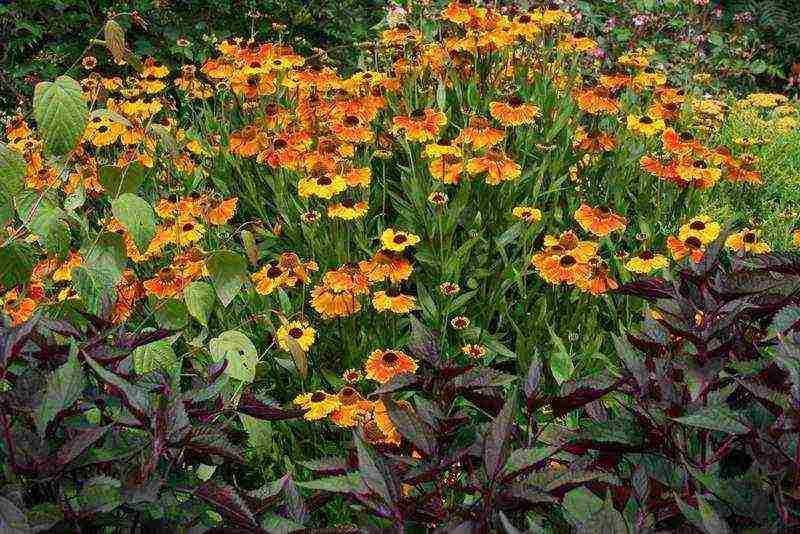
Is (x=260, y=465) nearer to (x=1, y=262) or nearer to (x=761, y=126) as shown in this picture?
(x=1, y=262)

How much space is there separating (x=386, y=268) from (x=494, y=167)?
43 cm

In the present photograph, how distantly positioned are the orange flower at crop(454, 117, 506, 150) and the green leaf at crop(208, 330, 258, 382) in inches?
43.2

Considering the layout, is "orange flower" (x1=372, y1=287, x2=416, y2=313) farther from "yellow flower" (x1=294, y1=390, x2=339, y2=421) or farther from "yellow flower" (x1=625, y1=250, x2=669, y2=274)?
"yellow flower" (x1=625, y1=250, x2=669, y2=274)

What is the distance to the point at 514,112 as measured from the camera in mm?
2520

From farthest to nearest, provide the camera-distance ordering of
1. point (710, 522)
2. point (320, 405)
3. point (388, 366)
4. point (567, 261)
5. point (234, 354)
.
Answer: point (567, 261)
point (388, 366)
point (320, 405)
point (234, 354)
point (710, 522)

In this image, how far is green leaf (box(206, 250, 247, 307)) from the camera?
1.61 metres

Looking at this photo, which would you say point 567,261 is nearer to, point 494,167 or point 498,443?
point 494,167

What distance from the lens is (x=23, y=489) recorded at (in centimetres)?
102

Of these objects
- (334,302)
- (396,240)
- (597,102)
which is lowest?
(334,302)

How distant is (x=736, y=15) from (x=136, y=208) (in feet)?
16.6

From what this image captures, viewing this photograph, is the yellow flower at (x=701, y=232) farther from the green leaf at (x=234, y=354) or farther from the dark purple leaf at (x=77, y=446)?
the dark purple leaf at (x=77, y=446)

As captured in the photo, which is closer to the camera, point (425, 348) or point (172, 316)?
point (425, 348)

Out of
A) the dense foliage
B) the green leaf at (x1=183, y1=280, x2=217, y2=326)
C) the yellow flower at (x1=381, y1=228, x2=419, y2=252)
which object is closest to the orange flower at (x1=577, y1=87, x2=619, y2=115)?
the dense foliage

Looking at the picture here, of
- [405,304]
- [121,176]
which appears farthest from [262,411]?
[405,304]
